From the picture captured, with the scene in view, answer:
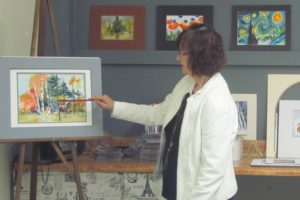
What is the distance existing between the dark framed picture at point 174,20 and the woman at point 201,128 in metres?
0.96

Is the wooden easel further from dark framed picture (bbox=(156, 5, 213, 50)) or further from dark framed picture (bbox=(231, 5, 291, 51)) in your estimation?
dark framed picture (bbox=(231, 5, 291, 51))

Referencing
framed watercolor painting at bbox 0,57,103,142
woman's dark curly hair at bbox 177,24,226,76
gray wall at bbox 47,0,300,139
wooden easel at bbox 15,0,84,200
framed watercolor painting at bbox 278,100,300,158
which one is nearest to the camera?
woman's dark curly hair at bbox 177,24,226,76

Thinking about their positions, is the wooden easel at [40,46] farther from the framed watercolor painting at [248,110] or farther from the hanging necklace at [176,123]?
the framed watercolor painting at [248,110]

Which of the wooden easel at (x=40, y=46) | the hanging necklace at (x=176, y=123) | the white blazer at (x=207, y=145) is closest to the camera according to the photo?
the white blazer at (x=207, y=145)

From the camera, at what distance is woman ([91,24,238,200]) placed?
202 cm

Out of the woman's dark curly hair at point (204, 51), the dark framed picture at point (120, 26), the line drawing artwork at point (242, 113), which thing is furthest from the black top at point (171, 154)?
the dark framed picture at point (120, 26)

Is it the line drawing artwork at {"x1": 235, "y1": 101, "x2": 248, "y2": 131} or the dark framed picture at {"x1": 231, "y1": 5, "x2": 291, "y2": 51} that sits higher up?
the dark framed picture at {"x1": 231, "y1": 5, "x2": 291, "y2": 51}

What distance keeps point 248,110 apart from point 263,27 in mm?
505

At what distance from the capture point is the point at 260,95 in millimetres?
3158

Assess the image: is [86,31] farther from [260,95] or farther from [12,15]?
[260,95]

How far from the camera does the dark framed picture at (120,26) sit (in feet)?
10.5

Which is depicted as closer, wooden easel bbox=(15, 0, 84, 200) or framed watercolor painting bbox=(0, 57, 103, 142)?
framed watercolor painting bbox=(0, 57, 103, 142)

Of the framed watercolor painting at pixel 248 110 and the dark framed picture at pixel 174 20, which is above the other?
the dark framed picture at pixel 174 20

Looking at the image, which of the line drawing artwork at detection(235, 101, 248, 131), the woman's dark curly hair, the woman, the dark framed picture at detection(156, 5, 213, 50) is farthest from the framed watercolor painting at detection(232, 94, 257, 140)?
the woman's dark curly hair
